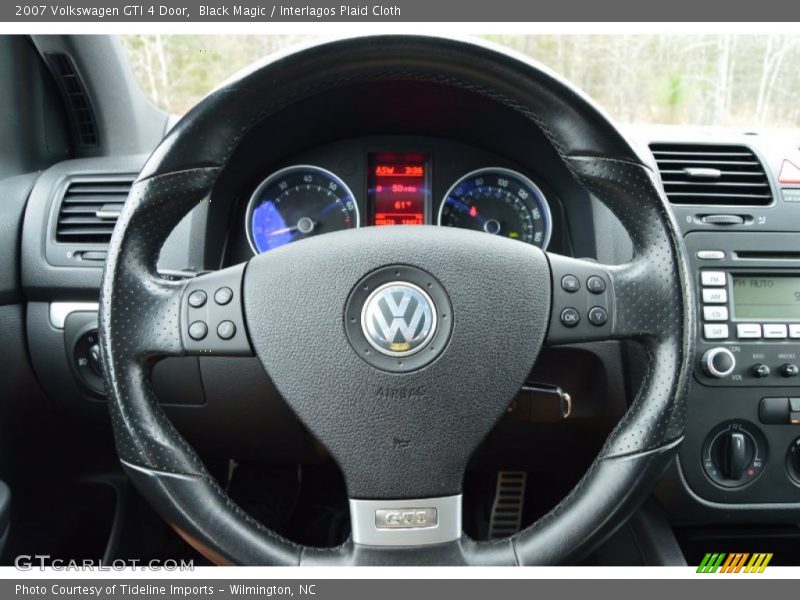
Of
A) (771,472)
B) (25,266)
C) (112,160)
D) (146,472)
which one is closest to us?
(146,472)

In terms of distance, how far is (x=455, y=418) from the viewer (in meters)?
1.07

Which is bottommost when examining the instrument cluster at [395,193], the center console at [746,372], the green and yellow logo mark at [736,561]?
the green and yellow logo mark at [736,561]

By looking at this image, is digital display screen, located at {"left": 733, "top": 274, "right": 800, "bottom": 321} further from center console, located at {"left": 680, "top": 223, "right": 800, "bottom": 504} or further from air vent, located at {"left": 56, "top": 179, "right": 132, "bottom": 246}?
air vent, located at {"left": 56, "top": 179, "right": 132, "bottom": 246}

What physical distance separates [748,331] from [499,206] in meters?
0.55

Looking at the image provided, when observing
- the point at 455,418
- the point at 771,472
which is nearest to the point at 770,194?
the point at 771,472

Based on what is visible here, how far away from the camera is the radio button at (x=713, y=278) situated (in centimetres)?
144

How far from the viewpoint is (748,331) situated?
1424 millimetres

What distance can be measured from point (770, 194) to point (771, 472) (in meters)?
0.54

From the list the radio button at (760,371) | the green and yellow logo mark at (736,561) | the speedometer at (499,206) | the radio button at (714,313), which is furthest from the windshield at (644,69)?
the green and yellow logo mark at (736,561)

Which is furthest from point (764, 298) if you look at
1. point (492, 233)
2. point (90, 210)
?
point (90, 210)

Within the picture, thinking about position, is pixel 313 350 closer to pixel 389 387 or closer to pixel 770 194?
pixel 389 387

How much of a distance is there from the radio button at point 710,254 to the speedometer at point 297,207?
69 cm

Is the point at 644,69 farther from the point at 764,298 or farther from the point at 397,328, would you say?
the point at 397,328

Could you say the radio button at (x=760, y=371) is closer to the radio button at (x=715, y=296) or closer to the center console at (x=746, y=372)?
the center console at (x=746, y=372)
